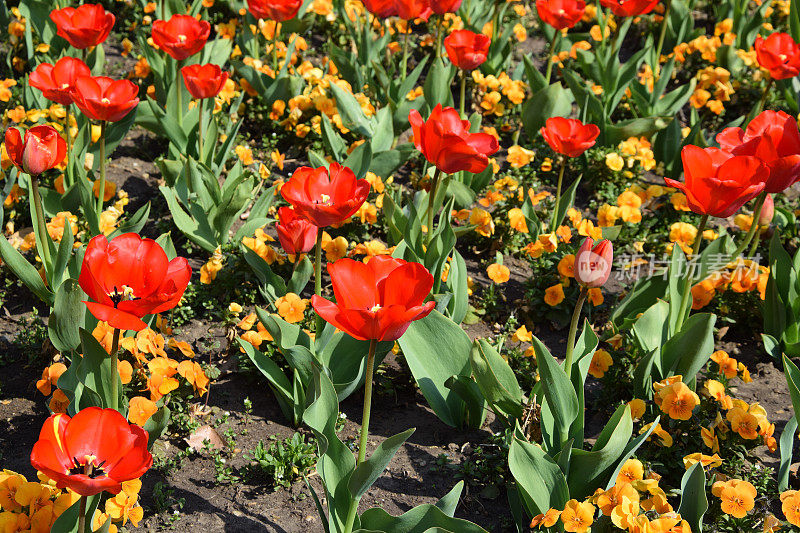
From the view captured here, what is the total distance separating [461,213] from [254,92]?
156cm

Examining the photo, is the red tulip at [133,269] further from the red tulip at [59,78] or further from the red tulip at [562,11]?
the red tulip at [562,11]

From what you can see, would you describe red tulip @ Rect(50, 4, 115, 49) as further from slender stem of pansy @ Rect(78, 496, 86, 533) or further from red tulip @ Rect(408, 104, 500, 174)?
slender stem of pansy @ Rect(78, 496, 86, 533)

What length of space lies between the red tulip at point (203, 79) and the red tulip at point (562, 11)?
169 cm

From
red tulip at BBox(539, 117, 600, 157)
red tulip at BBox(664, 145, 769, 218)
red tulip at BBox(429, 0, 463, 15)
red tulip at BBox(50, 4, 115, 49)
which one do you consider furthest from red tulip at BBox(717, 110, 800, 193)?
red tulip at BBox(50, 4, 115, 49)

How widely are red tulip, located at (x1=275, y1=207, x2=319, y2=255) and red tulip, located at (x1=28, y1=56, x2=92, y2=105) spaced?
3.08ft

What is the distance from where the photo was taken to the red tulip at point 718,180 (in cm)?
240

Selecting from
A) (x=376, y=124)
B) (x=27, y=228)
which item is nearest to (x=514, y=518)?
(x=376, y=124)

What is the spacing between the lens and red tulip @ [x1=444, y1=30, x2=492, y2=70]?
12.4 feet

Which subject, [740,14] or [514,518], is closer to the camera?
[514,518]

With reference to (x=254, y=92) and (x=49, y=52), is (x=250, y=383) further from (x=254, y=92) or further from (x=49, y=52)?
(x=49, y=52)

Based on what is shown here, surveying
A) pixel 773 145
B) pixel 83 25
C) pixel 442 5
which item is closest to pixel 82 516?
pixel 773 145

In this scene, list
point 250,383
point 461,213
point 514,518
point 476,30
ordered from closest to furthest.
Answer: point 514,518 < point 250,383 < point 461,213 < point 476,30

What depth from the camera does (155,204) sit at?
3.94 metres

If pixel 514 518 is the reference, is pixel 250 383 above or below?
below
